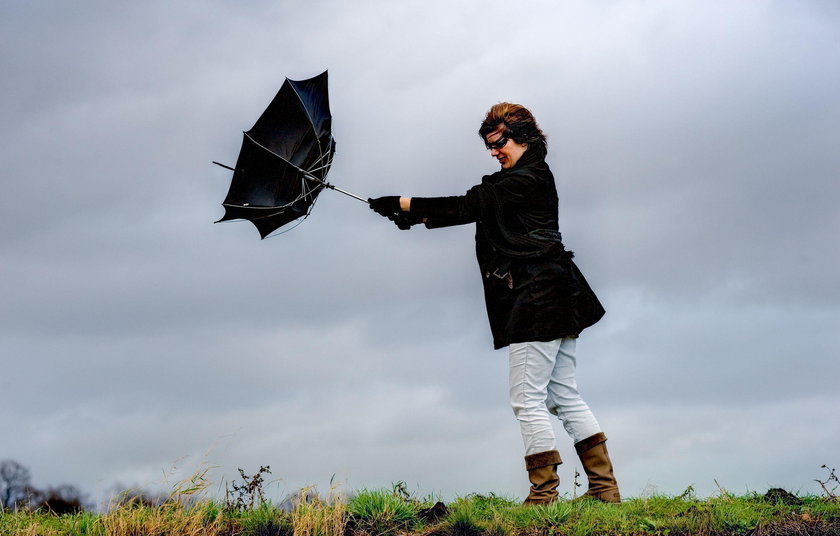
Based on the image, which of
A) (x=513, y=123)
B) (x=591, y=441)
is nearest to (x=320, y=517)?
(x=591, y=441)

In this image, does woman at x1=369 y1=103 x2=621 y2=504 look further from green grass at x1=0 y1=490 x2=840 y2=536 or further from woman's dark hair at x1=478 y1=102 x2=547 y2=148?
green grass at x1=0 y1=490 x2=840 y2=536

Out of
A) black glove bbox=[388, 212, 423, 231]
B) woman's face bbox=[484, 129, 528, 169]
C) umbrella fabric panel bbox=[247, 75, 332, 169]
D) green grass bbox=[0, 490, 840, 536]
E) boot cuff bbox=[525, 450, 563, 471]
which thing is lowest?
green grass bbox=[0, 490, 840, 536]

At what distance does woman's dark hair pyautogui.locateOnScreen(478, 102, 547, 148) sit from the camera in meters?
7.50

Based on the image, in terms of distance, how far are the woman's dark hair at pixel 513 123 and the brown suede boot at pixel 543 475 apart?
2.42 meters

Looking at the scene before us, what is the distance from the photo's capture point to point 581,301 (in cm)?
753

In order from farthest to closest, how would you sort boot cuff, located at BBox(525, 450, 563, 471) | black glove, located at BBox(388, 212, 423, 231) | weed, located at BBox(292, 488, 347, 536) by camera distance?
black glove, located at BBox(388, 212, 423, 231), boot cuff, located at BBox(525, 450, 563, 471), weed, located at BBox(292, 488, 347, 536)

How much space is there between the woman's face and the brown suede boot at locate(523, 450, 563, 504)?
224 centimetres

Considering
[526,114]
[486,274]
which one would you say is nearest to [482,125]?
[526,114]

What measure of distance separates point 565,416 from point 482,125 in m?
2.38

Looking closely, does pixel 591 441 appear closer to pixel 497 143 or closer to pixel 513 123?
pixel 497 143

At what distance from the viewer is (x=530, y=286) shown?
23.9 ft

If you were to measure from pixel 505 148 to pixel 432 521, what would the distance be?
288cm

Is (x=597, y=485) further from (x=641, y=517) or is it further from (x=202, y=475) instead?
(x=202, y=475)

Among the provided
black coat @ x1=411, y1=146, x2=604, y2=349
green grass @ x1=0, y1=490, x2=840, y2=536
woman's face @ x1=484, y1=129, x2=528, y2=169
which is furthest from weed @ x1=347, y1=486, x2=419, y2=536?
woman's face @ x1=484, y1=129, x2=528, y2=169
